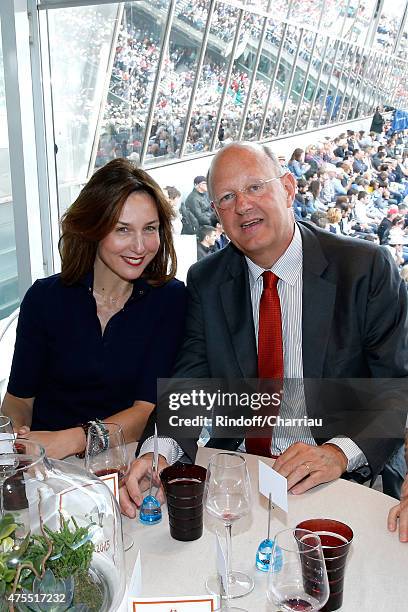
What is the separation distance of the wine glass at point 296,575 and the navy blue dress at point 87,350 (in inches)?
48.2

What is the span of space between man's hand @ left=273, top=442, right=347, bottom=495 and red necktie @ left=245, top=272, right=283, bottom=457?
50 cm

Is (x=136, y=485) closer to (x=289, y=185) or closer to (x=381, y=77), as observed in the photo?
(x=289, y=185)

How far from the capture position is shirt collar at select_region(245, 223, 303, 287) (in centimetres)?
230

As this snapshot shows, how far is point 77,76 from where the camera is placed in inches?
171

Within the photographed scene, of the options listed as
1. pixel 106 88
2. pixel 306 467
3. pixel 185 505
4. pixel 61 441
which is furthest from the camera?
pixel 106 88

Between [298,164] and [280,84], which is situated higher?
[280,84]

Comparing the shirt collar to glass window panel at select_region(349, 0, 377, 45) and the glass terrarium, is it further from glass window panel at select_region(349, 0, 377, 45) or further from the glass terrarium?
glass window panel at select_region(349, 0, 377, 45)

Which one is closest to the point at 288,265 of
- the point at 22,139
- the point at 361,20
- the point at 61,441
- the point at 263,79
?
the point at 61,441

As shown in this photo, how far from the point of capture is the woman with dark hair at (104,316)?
2270 millimetres

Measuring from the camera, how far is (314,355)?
87.4 inches

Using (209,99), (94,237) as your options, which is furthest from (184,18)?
(94,237)

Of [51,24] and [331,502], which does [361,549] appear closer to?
[331,502]

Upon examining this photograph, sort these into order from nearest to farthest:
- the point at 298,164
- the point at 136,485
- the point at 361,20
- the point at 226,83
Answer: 1. the point at 136,485
2. the point at 361,20
3. the point at 298,164
4. the point at 226,83

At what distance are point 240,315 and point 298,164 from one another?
5.88 feet
